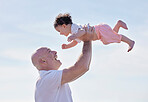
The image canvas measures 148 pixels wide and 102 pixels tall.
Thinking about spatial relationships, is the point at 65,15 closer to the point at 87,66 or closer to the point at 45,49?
the point at 45,49

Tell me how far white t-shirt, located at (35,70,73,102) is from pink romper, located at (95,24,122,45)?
1433 mm

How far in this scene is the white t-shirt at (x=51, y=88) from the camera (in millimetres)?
3941

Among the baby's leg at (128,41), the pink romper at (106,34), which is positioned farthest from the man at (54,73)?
the baby's leg at (128,41)

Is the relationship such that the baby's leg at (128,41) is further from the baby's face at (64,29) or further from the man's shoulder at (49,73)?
the man's shoulder at (49,73)

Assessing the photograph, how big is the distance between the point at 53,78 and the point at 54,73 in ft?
0.25

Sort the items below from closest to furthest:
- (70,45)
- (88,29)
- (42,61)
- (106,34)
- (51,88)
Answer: (51,88)
(42,61)
(88,29)
(106,34)
(70,45)

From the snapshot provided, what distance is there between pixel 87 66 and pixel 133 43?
1776mm

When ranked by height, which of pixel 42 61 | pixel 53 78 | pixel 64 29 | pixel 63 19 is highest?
pixel 63 19

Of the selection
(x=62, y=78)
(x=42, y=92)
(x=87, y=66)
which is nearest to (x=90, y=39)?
(x=87, y=66)

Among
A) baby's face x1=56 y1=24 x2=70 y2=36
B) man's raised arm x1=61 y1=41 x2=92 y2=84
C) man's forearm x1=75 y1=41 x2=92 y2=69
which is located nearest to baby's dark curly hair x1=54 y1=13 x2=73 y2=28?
baby's face x1=56 y1=24 x2=70 y2=36

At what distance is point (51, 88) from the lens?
398 cm

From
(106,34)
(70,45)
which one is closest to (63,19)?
(70,45)

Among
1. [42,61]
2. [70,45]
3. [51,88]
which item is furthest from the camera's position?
[70,45]

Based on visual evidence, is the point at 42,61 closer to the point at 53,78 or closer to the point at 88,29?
the point at 53,78
